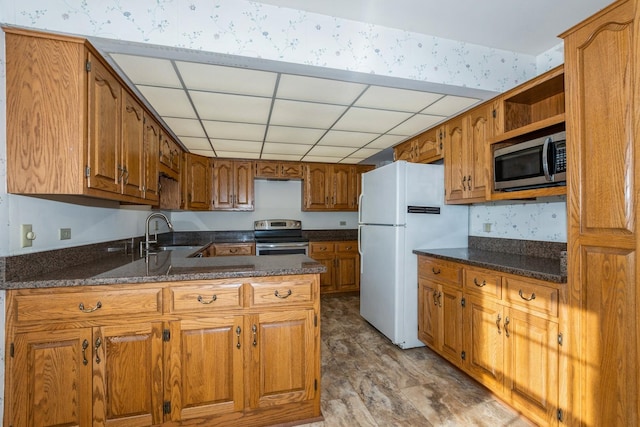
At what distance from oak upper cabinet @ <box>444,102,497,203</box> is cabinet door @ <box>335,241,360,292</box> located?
2.21m

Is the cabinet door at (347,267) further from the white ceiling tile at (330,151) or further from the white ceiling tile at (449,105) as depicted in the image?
the white ceiling tile at (449,105)

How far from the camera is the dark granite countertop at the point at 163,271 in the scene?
4.68 feet

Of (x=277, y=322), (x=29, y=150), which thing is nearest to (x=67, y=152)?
(x=29, y=150)

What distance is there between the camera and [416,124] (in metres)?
2.88

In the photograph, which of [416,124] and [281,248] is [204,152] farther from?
[416,124]

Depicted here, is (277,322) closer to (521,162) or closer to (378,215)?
(378,215)

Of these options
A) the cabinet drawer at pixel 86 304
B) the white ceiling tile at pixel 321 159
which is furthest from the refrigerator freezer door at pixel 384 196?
the cabinet drawer at pixel 86 304

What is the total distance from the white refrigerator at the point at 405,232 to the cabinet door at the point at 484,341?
634mm

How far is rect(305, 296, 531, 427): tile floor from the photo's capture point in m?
1.78

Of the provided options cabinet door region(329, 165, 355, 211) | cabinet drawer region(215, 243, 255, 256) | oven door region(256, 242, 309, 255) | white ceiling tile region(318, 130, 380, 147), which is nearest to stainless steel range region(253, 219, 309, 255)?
oven door region(256, 242, 309, 255)

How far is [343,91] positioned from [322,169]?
2717 mm

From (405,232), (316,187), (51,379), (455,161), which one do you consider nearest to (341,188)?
(316,187)

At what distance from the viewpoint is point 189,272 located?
5.20ft

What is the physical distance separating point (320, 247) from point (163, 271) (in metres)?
3.16
